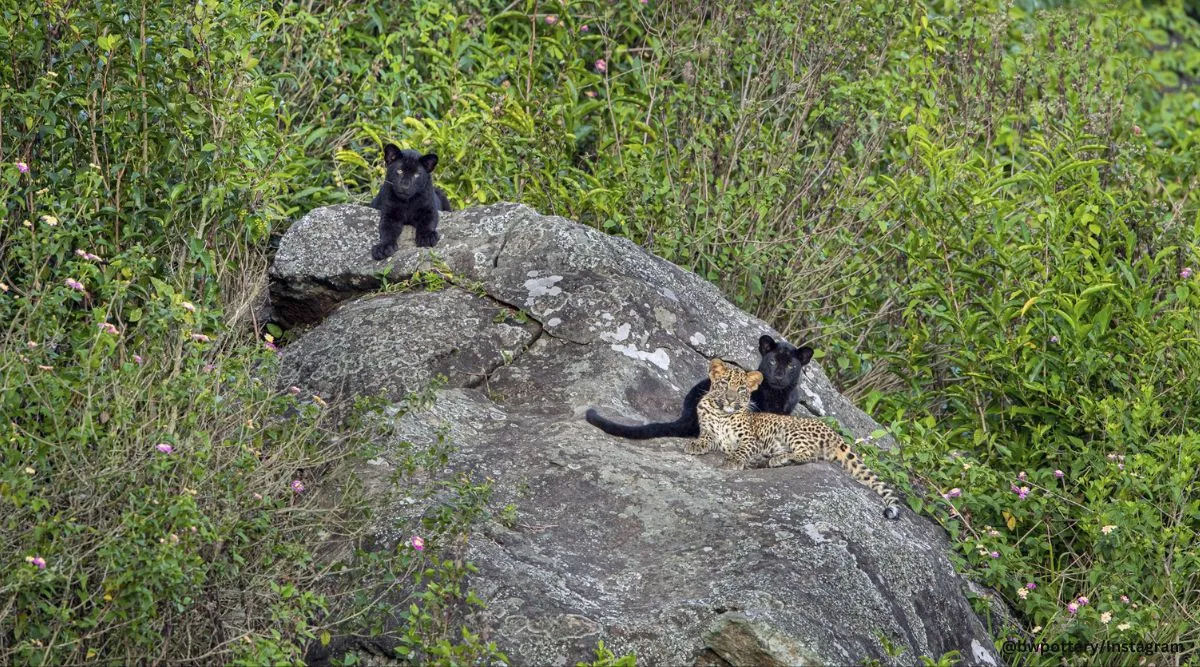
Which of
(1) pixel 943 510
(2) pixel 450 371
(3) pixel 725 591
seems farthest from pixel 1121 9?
(3) pixel 725 591

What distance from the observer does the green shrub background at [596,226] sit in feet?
22.8

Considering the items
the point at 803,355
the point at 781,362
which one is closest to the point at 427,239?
the point at 781,362

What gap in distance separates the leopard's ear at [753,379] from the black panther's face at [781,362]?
0.21 m

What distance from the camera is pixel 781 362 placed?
9.18 m

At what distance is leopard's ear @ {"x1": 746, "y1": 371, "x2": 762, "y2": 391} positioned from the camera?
29.1ft

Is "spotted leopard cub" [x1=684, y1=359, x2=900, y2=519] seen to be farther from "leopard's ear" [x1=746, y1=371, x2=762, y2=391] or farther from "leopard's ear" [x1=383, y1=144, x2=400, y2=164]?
"leopard's ear" [x1=383, y1=144, x2=400, y2=164]

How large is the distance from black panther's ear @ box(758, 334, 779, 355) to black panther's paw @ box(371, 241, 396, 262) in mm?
2515

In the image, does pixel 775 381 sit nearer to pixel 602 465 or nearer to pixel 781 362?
pixel 781 362

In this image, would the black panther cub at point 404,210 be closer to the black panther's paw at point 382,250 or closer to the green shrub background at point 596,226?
the black panther's paw at point 382,250

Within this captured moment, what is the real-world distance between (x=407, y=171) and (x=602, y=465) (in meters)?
3.00

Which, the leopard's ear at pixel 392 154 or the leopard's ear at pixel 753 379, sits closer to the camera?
the leopard's ear at pixel 753 379

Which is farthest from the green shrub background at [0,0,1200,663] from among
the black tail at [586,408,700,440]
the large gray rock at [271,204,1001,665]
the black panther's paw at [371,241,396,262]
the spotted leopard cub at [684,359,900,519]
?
the black tail at [586,408,700,440]

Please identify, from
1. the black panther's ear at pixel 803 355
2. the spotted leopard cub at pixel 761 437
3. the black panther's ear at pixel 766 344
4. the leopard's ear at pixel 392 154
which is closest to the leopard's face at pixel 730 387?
the spotted leopard cub at pixel 761 437

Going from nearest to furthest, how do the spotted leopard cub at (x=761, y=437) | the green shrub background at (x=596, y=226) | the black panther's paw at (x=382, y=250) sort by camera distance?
the green shrub background at (x=596, y=226), the spotted leopard cub at (x=761, y=437), the black panther's paw at (x=382, y=250)
